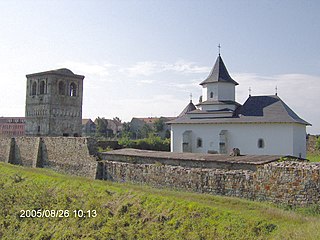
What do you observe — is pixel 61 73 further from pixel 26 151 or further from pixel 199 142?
pixel 199 142

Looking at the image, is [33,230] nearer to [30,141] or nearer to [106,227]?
[106,227]

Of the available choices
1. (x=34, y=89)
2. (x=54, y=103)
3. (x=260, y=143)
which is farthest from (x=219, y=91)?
(x=34, y=89)

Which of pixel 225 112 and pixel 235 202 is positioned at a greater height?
pixel 225 112

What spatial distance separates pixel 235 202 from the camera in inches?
488

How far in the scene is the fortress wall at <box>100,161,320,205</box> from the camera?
39.6ft

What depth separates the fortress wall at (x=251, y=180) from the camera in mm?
12070

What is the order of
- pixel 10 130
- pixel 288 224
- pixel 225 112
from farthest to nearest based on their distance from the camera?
pixel 10 130 < pixel 225 112 < pixel 288 224

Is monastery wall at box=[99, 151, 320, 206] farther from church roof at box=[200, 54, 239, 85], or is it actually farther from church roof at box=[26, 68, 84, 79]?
church roof at box=[26, 68, 84, 79]

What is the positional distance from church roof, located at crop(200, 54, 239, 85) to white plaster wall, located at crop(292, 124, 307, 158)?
7.73 meters

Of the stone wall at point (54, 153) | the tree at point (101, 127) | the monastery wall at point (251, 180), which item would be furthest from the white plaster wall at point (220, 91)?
the tree at point (101, 127)

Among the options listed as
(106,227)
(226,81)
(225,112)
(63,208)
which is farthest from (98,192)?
(226,81)

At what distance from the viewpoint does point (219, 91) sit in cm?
3331

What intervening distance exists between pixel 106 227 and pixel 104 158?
1005cm

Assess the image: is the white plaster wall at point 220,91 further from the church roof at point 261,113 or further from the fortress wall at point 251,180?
the fortress wall at point 251,180
